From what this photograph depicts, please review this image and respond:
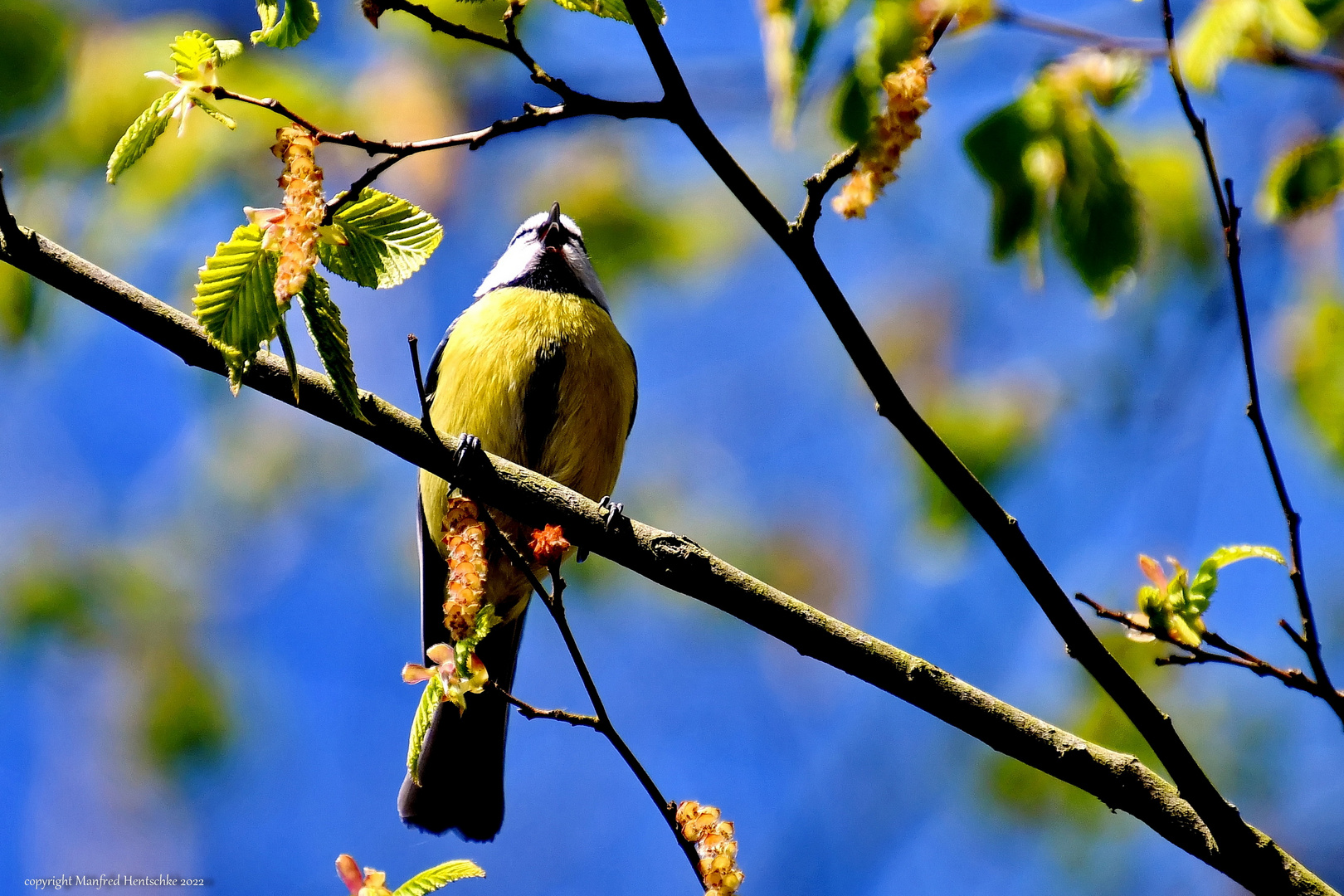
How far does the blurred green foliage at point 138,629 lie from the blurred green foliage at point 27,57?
3.98m

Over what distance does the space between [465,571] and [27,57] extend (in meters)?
3.76

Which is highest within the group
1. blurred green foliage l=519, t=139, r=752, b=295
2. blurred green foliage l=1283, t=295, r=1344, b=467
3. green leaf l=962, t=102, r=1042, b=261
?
blurred green foliage l=519, t=139, r=752, b=295

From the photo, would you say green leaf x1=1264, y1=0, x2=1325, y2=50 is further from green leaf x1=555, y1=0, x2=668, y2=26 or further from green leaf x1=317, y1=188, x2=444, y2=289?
green leaf x1=317, y1=188, x2=444, y2=289

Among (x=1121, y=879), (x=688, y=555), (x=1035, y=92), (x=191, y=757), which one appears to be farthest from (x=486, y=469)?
(x=191, y=757)

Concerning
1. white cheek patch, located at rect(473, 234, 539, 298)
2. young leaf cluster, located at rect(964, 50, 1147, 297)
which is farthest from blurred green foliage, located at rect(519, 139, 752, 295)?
young leaf cluster, located at rect(964, 50, 1147, 297)

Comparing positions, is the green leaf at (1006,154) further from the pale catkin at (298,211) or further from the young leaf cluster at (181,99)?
the young leaf cluster at (181,99)

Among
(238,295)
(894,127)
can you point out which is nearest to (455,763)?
(238,295)

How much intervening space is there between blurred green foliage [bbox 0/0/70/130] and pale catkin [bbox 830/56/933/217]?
405 centimetres

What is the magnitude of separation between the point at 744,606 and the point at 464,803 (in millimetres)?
1935

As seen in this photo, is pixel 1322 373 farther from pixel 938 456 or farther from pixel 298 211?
pixel 298 211

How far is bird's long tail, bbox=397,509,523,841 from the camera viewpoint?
3764mm

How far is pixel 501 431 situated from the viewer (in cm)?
382

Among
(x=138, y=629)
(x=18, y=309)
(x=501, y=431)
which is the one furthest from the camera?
(x=138, y=629)

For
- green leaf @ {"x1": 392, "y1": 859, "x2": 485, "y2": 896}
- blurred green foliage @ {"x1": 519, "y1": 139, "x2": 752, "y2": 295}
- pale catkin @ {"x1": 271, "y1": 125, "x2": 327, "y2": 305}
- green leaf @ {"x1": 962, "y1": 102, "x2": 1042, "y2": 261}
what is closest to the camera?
pale catkin @ {"x1": 271, "y1": 125, "x2": 327, "y2": 305}
